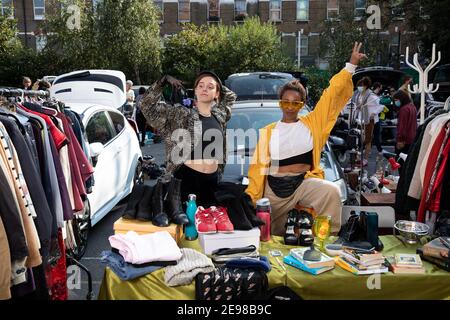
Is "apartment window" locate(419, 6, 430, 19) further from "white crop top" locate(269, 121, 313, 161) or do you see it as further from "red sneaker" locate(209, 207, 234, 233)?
"red sneaker" locate(209, 207, 234, 233)

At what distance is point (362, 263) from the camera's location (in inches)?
116

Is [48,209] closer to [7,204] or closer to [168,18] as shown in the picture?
[7,204]

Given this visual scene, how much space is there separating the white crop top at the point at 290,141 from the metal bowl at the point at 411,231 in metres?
0.92

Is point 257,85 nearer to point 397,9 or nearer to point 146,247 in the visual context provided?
point 146,247

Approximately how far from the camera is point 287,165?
390 cm

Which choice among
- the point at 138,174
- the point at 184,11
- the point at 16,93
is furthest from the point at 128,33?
the point at 16,93

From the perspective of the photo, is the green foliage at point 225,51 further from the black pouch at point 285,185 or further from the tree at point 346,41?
the black pouch at point 285,185

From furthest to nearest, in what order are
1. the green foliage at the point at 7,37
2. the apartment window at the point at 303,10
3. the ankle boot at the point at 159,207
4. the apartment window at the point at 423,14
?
the apartment window at the point at 303,10 < the green foliage at the point at 7,37 < the apartment window at the point at 423,14 < the ankle boot at the point at 159,207

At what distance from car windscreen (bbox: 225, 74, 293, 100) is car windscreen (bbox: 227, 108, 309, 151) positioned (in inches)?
122

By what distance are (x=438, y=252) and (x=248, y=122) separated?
3006mm

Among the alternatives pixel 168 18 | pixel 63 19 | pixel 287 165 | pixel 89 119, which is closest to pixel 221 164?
pixel 287 165

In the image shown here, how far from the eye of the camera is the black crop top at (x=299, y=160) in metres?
3.88

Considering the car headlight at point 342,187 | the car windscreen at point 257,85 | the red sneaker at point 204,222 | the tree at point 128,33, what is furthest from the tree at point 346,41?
the red sneaker at point 204,222

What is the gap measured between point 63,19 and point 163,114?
2064cm
